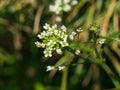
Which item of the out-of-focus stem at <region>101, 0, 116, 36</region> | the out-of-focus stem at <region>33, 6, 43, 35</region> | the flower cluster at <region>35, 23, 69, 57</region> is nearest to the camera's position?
the flower cluster at <region>35, 23, 69, 57</region>

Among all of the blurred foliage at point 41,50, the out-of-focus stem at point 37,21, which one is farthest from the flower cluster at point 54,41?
the out-of-focus stem at point 37,21

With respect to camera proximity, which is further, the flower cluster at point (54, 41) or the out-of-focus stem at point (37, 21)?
the out-of-focus stem at point (37, 21)

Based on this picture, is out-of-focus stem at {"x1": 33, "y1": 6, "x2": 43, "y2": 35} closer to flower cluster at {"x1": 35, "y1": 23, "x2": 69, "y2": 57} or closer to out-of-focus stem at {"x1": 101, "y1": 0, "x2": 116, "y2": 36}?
out-of-focus stem at {"x1": 101, "y1": 0, "x2": 116, "y2": 36}

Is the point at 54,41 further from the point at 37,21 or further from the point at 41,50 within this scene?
the point at 41,50

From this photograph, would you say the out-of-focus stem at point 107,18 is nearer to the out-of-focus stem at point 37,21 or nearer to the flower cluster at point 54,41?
the out-of-focus stem at point 37,21

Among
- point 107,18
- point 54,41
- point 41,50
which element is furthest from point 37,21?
point 54,41

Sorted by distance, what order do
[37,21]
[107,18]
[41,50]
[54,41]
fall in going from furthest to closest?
[41,50], [37,21], [107,18], [54,41]

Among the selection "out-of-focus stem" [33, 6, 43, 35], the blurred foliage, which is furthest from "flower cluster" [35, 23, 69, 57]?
"out-of-focus stem" [33, 6, 43, 35]

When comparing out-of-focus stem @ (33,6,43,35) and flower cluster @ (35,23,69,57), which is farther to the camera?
out-of-focus stem @ (33,6,43,35)

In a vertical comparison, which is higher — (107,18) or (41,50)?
(107,18)
